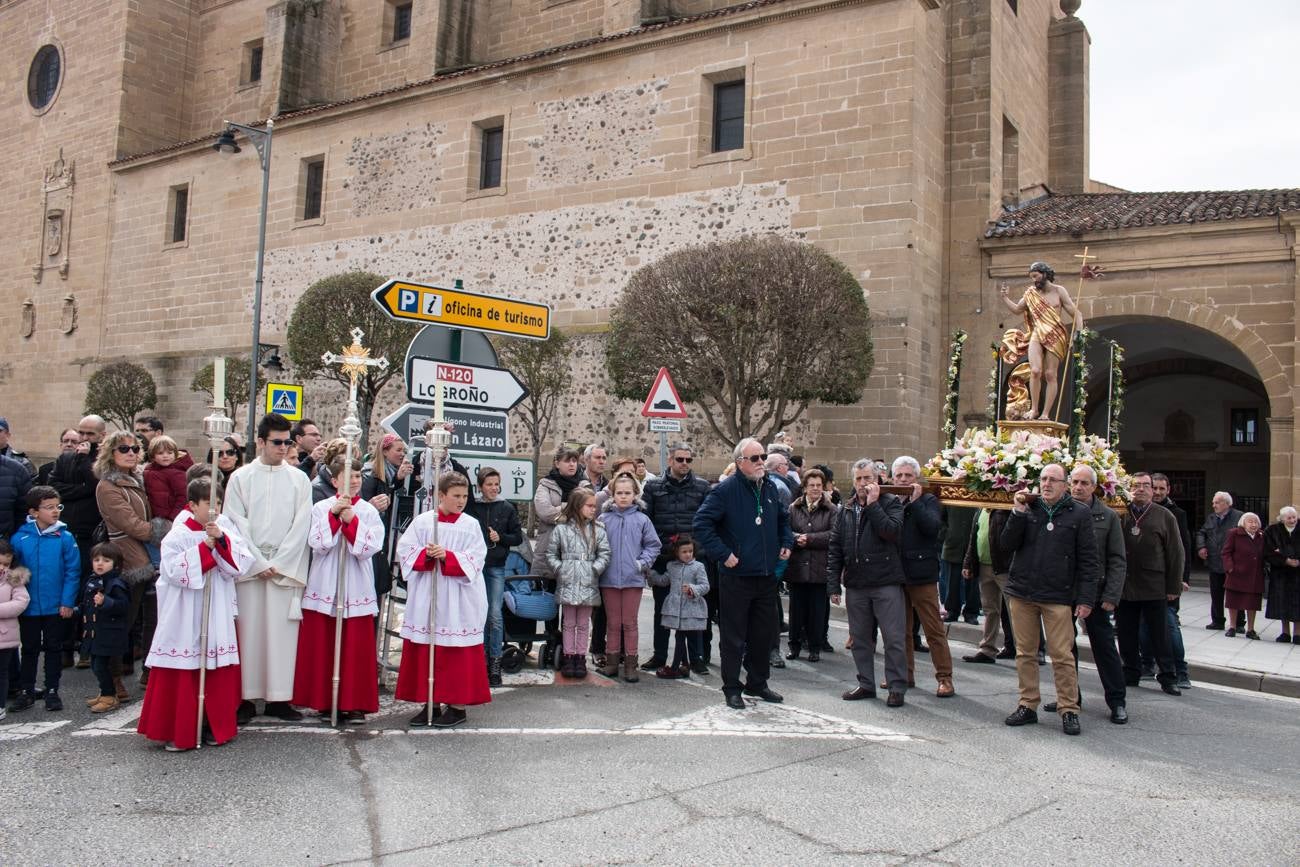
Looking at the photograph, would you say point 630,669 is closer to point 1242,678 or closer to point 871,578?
point 871,578

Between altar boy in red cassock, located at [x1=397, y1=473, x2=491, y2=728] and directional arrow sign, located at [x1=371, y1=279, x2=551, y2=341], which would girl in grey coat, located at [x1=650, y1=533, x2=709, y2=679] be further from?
directional arrow sign, located at [x1=371, y1=279, x2=551, y2=341]

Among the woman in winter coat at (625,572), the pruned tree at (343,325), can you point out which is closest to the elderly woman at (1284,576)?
the woman in winter coat at (625,572)

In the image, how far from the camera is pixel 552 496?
8.38m

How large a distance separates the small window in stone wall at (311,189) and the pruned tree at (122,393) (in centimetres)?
653

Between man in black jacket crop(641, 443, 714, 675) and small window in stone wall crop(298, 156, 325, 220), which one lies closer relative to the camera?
man in black jacket crop(641, 443, 714, 675)

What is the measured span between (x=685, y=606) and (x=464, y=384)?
247cm

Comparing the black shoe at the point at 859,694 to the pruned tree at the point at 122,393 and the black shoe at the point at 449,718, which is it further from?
the pruned tree at the point at 122,393

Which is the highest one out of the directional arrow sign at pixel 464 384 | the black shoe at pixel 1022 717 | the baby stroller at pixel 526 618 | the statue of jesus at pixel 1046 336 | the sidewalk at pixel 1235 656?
the statue of jesus at pixel 1046 336

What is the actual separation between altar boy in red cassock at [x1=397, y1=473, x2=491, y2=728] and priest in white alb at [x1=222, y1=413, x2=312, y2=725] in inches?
25.3

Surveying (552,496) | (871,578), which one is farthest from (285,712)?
(871,578)

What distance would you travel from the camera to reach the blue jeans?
25.3 feet

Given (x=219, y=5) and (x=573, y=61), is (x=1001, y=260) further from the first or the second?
(x=219, y=5)

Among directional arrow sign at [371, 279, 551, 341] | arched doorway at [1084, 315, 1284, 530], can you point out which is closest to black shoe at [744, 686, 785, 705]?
directional arrow sign at [371, 279, 551, 341]

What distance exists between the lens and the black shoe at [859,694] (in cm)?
746
